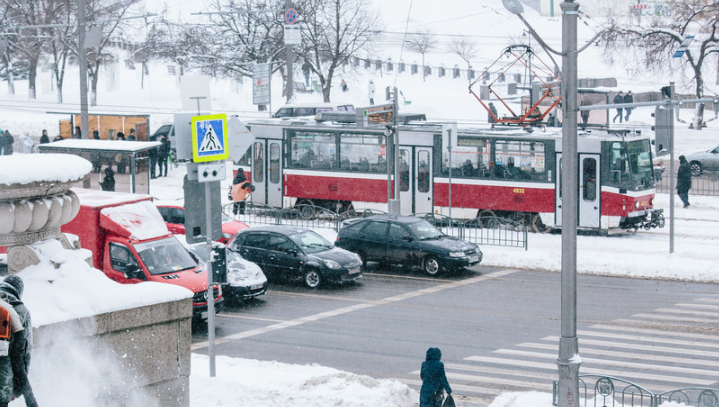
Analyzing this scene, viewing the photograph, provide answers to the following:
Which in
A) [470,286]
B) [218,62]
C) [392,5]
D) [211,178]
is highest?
[392,5]

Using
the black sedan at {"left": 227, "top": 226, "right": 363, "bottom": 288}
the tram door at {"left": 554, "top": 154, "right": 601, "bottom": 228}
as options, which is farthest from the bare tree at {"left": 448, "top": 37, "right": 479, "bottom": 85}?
the black sedan at {"left": 227, "top": 226, "right": 363, "bottom": 288}

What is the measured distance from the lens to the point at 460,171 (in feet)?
96.9

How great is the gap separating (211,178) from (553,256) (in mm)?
13490

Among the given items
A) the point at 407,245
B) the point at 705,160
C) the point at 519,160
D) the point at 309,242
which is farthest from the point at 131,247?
the point at 705,160

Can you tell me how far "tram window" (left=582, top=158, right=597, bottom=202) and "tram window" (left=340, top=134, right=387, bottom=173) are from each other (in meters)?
6.45

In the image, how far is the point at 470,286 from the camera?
71.4 ft

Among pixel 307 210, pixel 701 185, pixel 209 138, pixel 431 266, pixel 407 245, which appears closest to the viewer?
pixel 209 138

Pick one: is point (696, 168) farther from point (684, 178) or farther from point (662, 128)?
point (662, 128)

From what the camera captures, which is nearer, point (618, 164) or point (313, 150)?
point (618, 164)

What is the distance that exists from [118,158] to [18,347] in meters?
23.8

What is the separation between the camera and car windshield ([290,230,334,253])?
21906mm

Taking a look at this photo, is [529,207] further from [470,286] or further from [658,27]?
[658,27]

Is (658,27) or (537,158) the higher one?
(658,27)

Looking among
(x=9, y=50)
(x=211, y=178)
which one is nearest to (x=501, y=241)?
(x=211, y=178)
